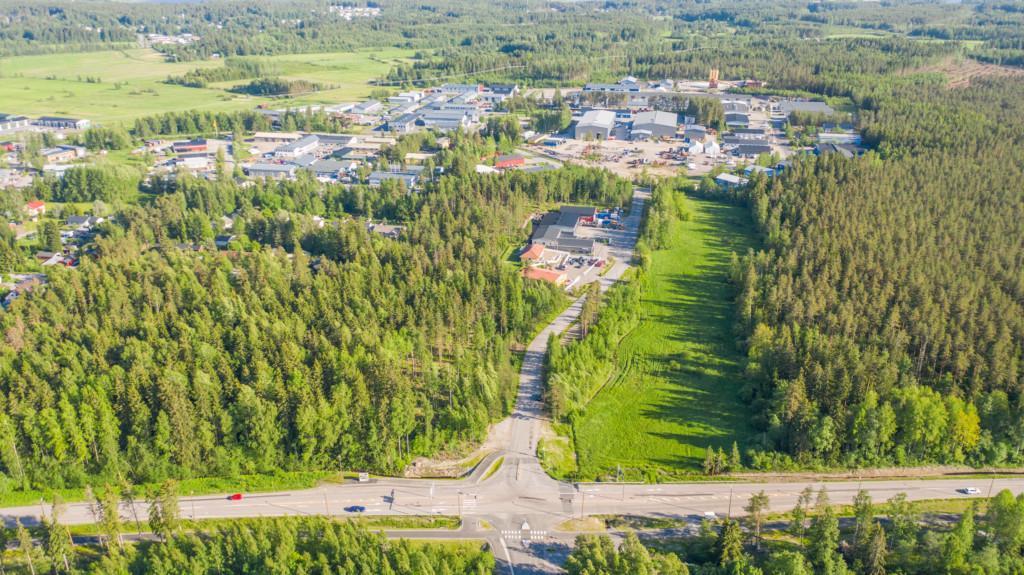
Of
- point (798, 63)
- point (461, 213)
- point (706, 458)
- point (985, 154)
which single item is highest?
point (798, 63)

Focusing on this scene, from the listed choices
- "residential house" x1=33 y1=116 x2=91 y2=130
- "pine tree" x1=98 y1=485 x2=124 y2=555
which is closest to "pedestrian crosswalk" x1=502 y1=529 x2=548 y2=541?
"pine tree" x1=98 y1=485 x2=124 y2=555

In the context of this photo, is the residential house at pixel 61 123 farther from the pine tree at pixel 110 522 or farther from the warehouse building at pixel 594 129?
the pine tree at pixel 110 522

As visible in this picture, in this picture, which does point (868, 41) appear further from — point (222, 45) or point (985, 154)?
point (222, 45)

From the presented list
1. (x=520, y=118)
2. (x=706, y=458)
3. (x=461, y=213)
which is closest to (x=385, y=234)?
(x=461, y=213)

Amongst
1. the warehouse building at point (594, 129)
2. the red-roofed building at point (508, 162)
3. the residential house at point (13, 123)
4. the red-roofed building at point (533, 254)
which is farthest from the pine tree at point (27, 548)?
the residential house at point (13, 123)

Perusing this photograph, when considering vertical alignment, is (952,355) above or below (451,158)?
below

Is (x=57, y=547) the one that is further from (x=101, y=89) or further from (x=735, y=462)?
(x=101, y=89)
